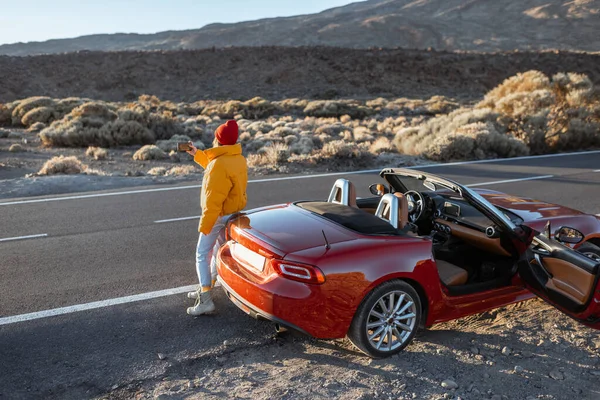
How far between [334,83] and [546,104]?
36.5 m

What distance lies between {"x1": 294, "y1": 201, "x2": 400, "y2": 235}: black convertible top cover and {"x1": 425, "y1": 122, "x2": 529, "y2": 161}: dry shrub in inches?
505

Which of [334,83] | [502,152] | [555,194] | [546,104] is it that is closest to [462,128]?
[502,152]

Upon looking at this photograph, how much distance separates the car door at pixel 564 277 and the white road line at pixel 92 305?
3.55 meters

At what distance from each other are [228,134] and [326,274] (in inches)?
72.0

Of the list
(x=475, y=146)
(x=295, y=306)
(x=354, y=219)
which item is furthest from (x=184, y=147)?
(x=475, y=146)

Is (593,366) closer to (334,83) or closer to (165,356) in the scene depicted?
(165,356)

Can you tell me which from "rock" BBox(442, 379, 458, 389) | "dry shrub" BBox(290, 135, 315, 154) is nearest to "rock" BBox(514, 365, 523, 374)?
"rock" BBox(442, 379, 458, 389)

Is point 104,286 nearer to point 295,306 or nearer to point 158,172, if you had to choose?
point 295,306

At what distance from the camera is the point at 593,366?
434 cm

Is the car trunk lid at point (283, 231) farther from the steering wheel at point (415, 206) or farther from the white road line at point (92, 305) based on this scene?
the white road line at point (92, 305)

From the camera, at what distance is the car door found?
4160 millimetres

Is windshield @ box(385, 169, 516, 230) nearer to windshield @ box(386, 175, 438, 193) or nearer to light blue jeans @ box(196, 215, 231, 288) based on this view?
windshield @ box(386, 175, 438, 193)

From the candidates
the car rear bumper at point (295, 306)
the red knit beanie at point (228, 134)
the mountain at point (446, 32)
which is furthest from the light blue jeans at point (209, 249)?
the mountain at point (446, 32)

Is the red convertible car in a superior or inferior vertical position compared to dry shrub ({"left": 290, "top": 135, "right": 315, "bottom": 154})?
superior
